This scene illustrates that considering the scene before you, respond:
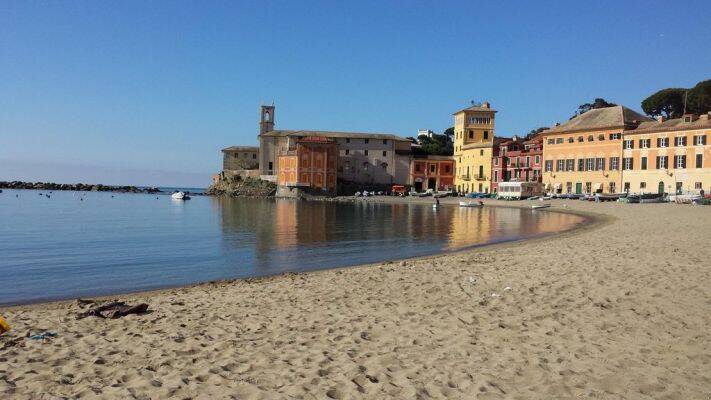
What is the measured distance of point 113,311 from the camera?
31.4 feet

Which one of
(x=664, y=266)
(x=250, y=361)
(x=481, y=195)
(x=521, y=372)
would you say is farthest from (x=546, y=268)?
(x=481, y=195)

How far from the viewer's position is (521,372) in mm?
6246

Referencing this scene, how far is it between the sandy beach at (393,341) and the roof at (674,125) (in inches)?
2279

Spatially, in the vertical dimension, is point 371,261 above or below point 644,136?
below

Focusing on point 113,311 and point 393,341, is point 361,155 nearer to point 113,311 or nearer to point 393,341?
point 113,311

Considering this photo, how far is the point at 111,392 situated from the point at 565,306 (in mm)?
7757

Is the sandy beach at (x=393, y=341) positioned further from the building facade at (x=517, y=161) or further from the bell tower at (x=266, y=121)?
the bell tower at (x=266, y=121)

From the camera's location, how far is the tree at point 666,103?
90062 millimetres

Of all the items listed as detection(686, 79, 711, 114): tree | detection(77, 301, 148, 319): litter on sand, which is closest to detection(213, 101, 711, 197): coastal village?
detection(686, 79, 711, 114): tree

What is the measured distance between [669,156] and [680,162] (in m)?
1.61

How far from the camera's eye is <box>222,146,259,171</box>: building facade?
119188 mm

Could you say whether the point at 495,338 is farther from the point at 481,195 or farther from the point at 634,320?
the point at 481,195

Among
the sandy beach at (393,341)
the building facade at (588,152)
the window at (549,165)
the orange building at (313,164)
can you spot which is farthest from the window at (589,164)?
the sandy beach at (393,341)

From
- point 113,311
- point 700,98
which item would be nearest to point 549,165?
point 700,98
